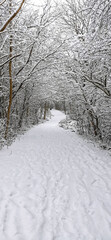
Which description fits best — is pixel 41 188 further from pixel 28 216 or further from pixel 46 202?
pixel 28 216

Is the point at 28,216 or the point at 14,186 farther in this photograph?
the point at 14,186

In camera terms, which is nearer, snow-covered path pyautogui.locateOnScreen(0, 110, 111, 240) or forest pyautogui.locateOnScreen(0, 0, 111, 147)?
snow-covered path pyautogui.locateOnScreen(0, 110, 111, 240)

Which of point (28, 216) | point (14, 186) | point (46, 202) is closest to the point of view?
point (28, 216)

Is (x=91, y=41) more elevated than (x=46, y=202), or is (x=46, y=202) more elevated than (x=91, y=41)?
(x=91, y=41)

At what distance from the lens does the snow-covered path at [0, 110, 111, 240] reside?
1866 millimetres

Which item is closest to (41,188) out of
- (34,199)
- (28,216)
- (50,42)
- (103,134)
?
(34,199)

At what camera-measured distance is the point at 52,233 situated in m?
1.84

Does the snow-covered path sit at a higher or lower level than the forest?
lower

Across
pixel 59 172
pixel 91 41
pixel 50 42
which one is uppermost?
pixel 50 42

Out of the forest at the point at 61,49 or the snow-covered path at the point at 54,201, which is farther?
the forest at the point at 61,49

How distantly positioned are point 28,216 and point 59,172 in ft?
5.89

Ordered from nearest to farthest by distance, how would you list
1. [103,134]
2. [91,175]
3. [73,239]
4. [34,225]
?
[73,239] < [34,225] < [91,175] < [103,134]

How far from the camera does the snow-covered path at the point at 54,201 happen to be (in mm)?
1866

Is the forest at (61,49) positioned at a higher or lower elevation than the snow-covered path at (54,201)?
higher
